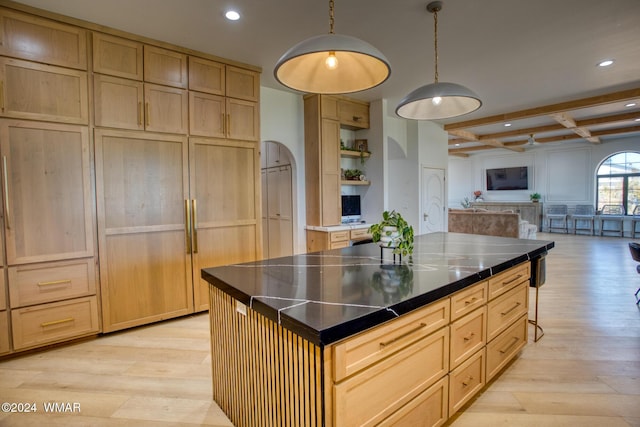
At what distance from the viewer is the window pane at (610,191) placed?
31.3 feet

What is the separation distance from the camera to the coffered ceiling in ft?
8.87

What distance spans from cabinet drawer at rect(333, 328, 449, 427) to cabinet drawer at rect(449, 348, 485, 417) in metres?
0.16

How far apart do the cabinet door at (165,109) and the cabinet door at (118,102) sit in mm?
62

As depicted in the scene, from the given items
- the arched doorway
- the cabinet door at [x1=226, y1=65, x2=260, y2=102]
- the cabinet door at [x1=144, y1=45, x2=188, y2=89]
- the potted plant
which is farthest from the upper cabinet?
the potted plant

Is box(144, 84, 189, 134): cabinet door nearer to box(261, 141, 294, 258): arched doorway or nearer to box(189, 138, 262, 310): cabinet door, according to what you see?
box(189, 138, 262, 310): cabinet door

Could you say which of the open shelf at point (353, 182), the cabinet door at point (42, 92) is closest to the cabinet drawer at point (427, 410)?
the cabinet door at point (42, 92)

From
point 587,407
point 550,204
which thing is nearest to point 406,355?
point 587,407

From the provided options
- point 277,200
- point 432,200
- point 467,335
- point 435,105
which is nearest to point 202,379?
point 467,335

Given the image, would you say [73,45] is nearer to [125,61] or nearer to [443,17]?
[125,61]

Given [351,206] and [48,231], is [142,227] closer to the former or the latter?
[48,231]

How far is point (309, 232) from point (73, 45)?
3.36 meters

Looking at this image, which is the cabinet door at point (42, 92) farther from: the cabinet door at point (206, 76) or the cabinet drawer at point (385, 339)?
the cabinet drawer at point (385, 339)

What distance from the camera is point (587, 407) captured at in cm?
204

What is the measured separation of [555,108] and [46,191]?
7.08m
